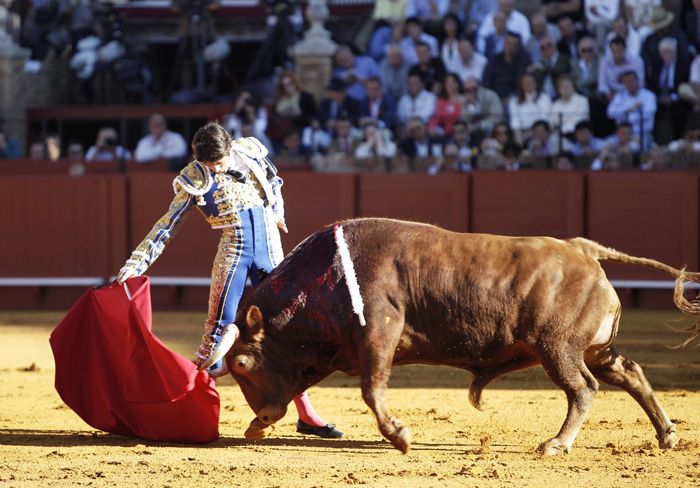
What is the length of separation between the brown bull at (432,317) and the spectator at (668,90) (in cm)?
547

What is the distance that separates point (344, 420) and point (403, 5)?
7.16 metres

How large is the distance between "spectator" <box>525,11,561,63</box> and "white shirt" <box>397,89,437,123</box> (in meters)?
0.93

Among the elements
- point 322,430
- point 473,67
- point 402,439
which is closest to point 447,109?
point 473,67

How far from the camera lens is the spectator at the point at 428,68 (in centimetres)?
1088

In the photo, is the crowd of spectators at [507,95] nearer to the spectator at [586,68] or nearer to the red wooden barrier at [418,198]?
the spectator at [586,68]

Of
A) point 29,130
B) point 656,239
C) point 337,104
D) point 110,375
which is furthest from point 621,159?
point 29,130

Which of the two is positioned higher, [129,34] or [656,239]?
[129,34]

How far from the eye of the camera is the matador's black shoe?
5.02 meters

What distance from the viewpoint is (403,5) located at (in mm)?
11922

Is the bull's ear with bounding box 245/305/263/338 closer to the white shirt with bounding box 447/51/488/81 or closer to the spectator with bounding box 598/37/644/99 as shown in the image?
the spectator with bounding box 598/37/644/99

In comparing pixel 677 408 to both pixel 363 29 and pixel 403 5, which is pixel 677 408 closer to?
pixel 403 5

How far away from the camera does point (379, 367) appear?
4.49 m

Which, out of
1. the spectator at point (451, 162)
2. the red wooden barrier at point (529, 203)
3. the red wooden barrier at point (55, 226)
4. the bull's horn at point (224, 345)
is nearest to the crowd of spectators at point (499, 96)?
the spectator at point (451, 162)

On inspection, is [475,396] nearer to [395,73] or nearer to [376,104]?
[376,104]
